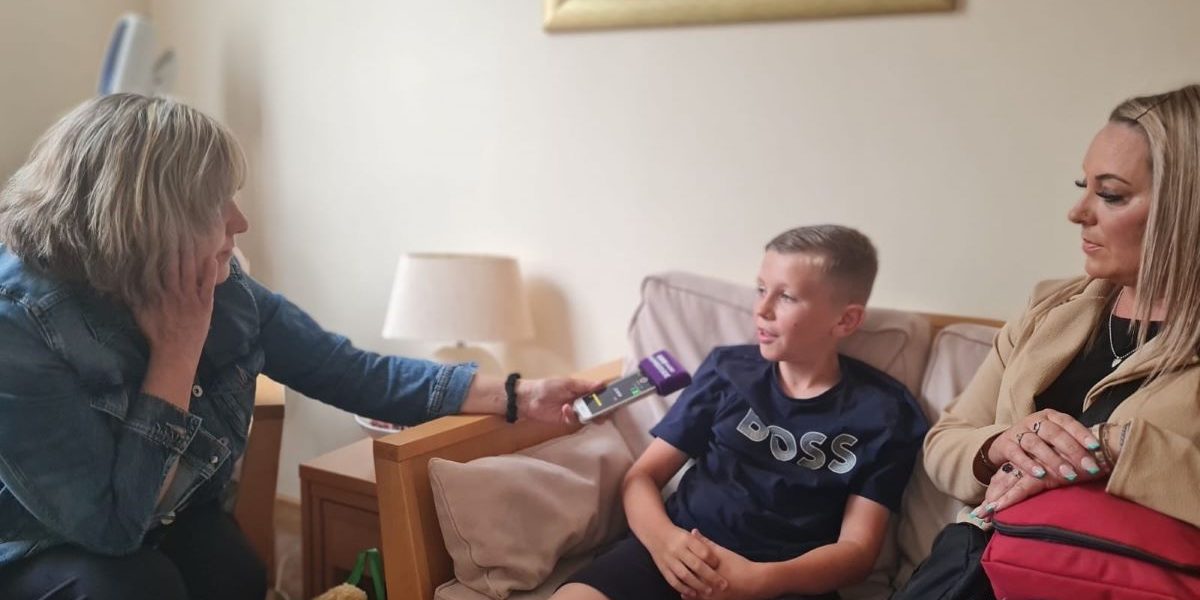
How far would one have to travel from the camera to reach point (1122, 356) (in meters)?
1.19

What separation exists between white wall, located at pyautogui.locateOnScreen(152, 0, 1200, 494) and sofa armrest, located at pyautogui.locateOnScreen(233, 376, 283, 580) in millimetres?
692

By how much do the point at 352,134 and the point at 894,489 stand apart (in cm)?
163

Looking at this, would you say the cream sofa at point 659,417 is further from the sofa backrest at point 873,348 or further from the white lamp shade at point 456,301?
the white lamp shade at point 456,301

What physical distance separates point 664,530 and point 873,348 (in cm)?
50

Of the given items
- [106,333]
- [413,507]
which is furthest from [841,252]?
[106,333]

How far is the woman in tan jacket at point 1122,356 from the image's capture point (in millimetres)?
1043

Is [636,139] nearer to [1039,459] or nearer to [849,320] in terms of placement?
[849,320]

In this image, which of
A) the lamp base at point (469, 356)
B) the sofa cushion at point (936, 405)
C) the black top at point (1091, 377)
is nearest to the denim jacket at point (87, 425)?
the lamp base at point (469, 356)

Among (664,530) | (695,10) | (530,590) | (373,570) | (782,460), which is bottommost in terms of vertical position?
(373,570)

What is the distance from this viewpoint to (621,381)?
1594mm

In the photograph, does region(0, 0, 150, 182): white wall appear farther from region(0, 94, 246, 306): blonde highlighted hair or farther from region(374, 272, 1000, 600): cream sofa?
region(374, 272, 1000, 600): cream sofa

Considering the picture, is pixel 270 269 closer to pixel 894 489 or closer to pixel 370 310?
pixel 370 310

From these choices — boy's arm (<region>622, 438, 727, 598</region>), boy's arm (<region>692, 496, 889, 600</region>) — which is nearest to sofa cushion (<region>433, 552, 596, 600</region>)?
boy's arm (<region>622, 438, 727, 598</region>)

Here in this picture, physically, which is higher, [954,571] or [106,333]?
[106,333]
